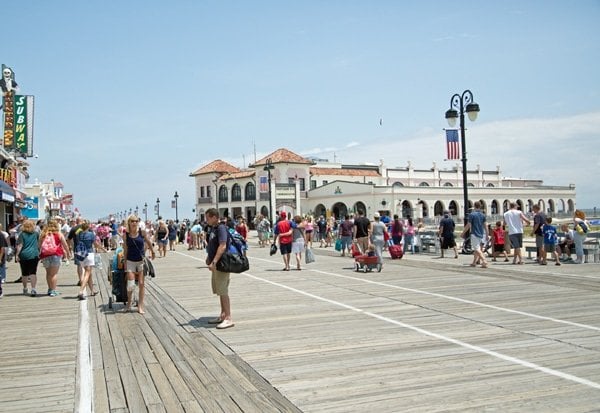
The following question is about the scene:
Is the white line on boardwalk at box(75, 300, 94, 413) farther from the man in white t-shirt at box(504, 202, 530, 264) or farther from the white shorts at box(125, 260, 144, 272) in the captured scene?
the man in white t-shirt at box(504, 202, 530, 264)

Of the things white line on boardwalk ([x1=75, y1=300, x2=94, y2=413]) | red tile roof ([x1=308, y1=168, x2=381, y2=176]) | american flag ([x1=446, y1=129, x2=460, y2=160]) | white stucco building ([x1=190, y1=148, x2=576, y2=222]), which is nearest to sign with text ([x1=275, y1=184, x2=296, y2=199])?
white stucco building ([x1=190, y1=148, x2=576, y2=222])

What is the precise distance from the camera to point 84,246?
11883mm

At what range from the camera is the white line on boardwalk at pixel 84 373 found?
16.2ft

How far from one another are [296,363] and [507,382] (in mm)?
2199

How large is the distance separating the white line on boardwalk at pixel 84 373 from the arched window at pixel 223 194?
71.0m

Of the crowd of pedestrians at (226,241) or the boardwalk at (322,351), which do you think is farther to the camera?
the crowd of pedestrians at (226,241)

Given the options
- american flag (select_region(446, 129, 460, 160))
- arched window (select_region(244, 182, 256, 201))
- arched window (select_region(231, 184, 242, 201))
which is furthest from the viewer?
arched window (select_region(231, 184, 242, 201))

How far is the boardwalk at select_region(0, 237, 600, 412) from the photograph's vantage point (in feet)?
16.2

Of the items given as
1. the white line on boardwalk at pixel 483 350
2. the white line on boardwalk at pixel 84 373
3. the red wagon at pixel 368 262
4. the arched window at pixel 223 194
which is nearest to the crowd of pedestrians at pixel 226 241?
the red wagon at pixel 368 262

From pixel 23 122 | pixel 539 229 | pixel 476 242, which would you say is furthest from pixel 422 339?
pixel 23 122

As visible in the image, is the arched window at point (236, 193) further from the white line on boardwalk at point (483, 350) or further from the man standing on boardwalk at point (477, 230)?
the white line on boardwalk at point (483, 350)

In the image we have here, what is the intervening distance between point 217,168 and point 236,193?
767cm

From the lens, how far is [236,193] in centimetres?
7788

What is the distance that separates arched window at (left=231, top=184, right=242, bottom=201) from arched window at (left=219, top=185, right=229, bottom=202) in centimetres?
131
